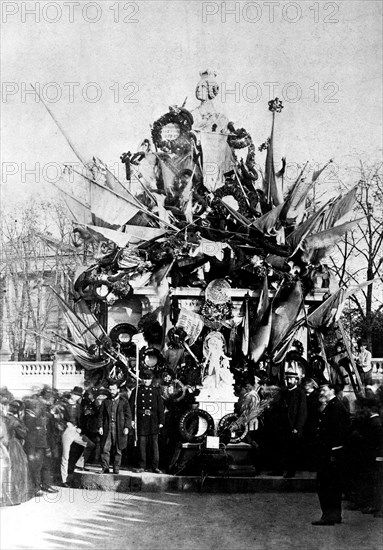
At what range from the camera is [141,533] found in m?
9.32

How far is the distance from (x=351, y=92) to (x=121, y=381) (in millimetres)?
6169

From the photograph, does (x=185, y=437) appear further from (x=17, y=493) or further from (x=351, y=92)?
(x=351, y=92)

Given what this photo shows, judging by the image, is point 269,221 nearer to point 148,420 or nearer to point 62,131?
point 62,131

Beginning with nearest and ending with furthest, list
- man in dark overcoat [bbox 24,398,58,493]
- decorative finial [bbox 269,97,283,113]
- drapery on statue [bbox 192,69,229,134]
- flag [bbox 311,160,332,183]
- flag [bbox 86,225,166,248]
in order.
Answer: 1. man in dark overcoat [bbox 24,398,58,493]
2. decorative finial [bbox 269,97,283,113]
3. drapery on statue [bbox 192,69,229,134]
4. flag [bbox 311,160,332,183]
5. flag [bbox 86,225,166,248]

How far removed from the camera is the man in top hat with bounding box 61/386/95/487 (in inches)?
461

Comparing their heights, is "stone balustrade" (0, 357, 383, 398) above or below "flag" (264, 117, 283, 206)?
below

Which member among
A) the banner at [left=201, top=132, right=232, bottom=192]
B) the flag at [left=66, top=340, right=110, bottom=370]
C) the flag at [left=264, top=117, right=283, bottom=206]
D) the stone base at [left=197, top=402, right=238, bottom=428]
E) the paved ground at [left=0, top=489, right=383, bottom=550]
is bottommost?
the paved ground at [left=0, top=489, right=383, bottom=550]

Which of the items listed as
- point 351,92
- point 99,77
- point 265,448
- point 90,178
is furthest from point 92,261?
point 351,92

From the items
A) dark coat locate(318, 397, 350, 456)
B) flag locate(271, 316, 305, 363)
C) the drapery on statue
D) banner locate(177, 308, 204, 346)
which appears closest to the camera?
dark coat locate(318, 397, 350, 456)

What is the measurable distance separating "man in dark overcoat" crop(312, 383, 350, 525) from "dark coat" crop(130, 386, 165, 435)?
321 centimetres

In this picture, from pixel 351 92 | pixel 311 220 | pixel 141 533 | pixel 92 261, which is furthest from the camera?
pixel 92 261

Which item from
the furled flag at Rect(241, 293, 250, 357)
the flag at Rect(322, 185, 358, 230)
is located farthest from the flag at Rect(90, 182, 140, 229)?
the flag at Rect(322, 185, 358, 230)

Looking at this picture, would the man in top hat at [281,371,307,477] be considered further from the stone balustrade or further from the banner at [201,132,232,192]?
the banner at [201,132,232,192]

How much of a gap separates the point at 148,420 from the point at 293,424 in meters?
2.33
